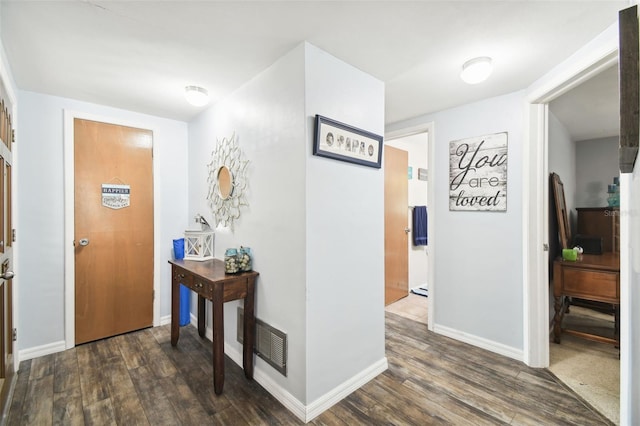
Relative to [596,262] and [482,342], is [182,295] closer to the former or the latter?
[482,342]

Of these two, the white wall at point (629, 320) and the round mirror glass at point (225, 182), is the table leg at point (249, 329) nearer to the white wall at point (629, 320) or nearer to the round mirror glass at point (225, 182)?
the round mirror glass at point (225, 182)

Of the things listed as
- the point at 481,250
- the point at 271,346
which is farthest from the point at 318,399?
the point at 481,250

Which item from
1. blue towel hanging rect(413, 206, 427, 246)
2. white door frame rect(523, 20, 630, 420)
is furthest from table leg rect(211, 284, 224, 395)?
blue towel hanging rect(413, 206, 427, 246)

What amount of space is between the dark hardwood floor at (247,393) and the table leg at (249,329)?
13 centimetres

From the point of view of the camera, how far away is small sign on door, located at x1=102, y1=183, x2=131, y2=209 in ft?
9.01

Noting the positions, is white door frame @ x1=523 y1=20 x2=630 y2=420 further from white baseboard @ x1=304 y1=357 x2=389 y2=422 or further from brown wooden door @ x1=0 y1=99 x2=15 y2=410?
brown wooden door @ x1=0 y1=99 x2=15 y2=410

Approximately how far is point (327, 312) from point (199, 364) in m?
1.26

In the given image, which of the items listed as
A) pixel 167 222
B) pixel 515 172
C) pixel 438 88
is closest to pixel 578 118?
pixel 515 172

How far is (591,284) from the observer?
2.37 meters

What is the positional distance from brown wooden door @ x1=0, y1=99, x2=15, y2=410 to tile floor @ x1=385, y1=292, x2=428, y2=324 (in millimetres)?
3255

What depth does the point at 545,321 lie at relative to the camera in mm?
2271

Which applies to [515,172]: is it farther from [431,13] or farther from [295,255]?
[295,255]

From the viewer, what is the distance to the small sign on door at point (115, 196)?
2746 millimetres

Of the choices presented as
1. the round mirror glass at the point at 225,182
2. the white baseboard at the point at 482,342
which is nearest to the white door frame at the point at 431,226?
the white baseboard at the point at 482,342
